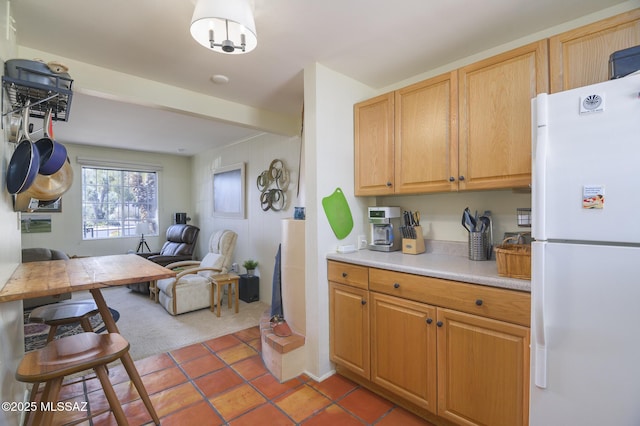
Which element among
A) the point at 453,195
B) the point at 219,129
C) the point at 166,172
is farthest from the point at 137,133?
the point at 453,195

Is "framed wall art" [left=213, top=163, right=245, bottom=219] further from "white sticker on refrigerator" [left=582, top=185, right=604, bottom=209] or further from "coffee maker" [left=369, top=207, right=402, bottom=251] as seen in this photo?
"white sticker on refrigerator" [left=582, top=185, right=604, bottom=209]

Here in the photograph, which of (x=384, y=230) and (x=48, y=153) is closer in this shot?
(x=48, y=153)

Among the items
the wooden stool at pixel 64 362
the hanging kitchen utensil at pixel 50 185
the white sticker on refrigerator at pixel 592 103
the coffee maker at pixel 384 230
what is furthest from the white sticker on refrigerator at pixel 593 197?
the hanging kitchen utensil at pixel 50 185

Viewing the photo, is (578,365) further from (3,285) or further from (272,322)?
(3,285)

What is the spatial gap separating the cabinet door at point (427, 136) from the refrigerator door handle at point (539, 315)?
31.0 inches

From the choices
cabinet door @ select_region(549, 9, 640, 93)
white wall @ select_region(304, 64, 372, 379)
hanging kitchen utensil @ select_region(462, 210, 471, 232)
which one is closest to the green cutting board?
white wall @ select_region(304, 64, 372, 379)

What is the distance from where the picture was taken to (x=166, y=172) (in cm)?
605

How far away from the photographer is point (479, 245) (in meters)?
1.95

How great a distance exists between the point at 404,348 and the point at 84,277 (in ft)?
5.99

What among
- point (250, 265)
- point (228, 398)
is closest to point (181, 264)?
point (250, 265)

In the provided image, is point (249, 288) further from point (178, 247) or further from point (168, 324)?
point (178, 247)

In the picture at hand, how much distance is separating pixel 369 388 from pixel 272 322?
92 cm

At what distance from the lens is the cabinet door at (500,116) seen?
1.62 meters

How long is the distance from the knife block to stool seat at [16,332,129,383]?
1.89m
